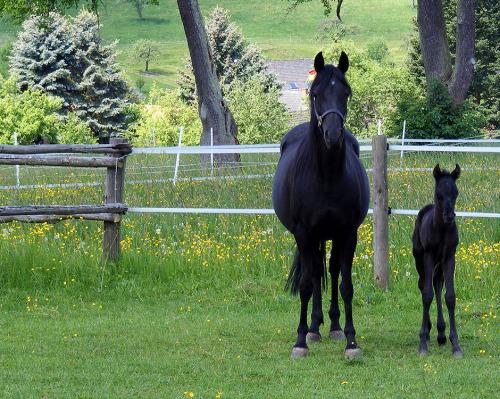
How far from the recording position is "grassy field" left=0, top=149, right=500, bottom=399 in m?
7.05

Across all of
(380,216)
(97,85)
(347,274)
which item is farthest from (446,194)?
(97,85)

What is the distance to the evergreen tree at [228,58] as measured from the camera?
204 ft

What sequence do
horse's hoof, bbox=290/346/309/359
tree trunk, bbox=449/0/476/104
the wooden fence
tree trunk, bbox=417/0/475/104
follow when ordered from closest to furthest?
horse's hoof, bbox=290/346/309/359 → the wooden fence → tree trunk, bbox=417/0/475/104 → tree trunk, bbox=449/0/476/104

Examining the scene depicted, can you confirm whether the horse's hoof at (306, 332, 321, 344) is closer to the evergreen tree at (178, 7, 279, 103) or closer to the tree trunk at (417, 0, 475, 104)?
the tree trunk at (417, 0, 475, 104)

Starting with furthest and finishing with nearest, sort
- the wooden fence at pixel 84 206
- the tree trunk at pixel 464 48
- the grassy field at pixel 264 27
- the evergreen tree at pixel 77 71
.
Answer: the grassy field at pixel 264 27 < the evergreen tree at pixel 77 71 < the tree trunk at pixel 464 48 < the wooden fence at pixel 84 206

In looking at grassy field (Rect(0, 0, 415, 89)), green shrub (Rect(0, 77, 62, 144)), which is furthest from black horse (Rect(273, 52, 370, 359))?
grassy field (Rect(0, 0, 415, 89))

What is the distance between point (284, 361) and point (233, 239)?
4615mm

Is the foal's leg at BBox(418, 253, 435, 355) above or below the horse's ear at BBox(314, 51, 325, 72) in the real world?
below

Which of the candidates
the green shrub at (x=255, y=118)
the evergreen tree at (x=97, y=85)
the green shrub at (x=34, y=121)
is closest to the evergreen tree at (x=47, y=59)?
the evergreen tree at (x=97, y=85)

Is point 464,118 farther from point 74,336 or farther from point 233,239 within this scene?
point 74,336

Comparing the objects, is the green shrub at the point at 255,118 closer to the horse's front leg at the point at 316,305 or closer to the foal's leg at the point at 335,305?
the foal's leg at the point at 335,305

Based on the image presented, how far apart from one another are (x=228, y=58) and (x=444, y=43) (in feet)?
127

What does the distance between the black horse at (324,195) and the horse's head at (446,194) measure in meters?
0.74

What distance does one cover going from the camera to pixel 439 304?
827 centimetres
